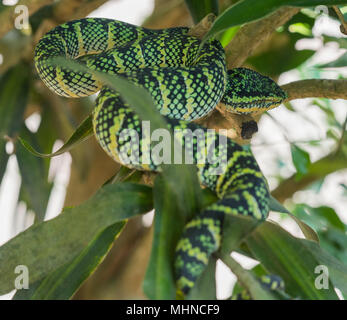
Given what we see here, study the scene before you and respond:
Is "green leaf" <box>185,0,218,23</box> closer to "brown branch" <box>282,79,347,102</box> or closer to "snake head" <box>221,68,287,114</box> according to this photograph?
"snake head" <box>221,68,287,114</box>

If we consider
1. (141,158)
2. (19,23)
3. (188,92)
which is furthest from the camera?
(19,23)

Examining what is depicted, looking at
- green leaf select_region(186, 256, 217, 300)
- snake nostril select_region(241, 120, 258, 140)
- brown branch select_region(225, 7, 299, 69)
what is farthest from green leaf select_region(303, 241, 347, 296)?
brown branch select_region(225, 7, 299, 69)

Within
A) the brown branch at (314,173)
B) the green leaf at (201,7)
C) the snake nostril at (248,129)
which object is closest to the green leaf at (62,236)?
→ the snake nostril at (248,129)

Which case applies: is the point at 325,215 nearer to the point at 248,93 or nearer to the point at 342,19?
the point at 248,93

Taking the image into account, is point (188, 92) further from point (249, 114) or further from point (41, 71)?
point (41, 71)

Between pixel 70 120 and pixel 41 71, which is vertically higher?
pixel 70 120

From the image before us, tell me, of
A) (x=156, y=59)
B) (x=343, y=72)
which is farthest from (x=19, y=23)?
(x=343, y=72)
